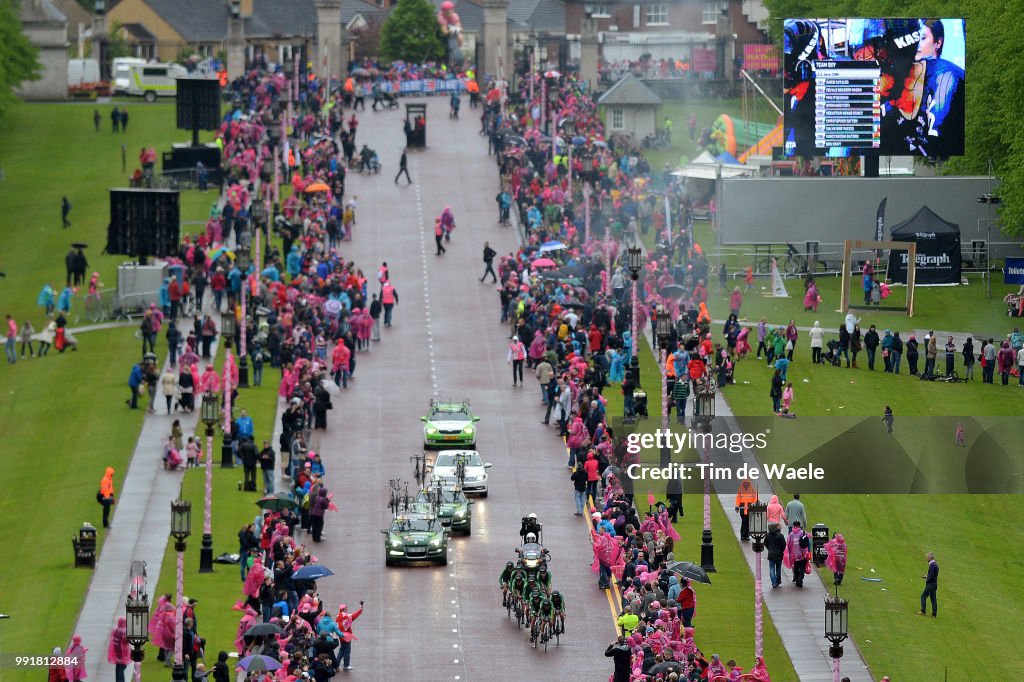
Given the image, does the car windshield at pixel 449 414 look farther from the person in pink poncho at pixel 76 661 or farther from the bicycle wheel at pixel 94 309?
the person in pink poncho at pixel 76 661

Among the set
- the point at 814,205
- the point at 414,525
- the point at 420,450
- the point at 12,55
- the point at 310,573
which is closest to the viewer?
the point at 310,573

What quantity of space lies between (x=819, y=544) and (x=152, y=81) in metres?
79.4

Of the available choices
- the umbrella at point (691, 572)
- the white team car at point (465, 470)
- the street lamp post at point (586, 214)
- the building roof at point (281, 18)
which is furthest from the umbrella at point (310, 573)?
the building roof at point (281, 18)

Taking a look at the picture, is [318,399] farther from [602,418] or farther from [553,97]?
[553,97]

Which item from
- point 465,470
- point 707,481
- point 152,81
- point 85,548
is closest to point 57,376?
point 465,470

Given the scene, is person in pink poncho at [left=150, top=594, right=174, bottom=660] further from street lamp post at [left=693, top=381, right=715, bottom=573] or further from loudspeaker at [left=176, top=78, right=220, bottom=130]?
loudspeaker at [left=176, top=78, right=220, bottom=130]

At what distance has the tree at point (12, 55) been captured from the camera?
4464 inches

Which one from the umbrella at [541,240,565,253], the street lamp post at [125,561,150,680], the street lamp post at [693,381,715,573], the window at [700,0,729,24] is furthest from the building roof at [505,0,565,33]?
the street lamp post at [125,561,150,680]

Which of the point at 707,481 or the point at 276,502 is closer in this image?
the point at 276,502

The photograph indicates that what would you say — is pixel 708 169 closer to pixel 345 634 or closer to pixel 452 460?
pixel 452 460

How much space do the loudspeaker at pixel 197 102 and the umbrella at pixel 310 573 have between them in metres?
51.1

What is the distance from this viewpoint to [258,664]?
146 ft

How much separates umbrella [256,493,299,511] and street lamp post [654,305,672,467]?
10020mm

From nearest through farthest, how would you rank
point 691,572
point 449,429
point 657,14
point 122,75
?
point 691,572 → point 449,429 → point 122,75 → point 657,14
